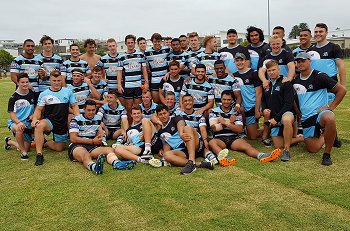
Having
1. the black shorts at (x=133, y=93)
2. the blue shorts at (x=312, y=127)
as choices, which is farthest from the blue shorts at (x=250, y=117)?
the black shorts at (x=133, y=93)

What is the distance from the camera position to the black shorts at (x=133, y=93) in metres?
8.06

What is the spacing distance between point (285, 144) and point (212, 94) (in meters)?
1.75

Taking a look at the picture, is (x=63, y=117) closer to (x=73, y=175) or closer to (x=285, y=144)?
(x=73, y=175)

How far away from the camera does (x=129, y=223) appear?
3.63 m

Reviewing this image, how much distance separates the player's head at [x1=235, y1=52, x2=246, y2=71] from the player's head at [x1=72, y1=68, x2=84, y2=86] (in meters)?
Answer: 3.22

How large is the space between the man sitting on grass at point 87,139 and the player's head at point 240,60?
2.84 meters

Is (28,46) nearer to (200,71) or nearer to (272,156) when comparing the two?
(200,71)

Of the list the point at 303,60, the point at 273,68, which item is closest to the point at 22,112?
the point at 273,68

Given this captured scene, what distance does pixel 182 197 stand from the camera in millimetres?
4242

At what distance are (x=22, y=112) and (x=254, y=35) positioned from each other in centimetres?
485

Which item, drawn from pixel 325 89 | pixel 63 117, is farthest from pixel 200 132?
pixel 63 117

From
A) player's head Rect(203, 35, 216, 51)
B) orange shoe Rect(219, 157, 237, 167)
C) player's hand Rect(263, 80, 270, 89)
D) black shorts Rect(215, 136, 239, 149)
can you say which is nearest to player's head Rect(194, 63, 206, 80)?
player's head Rect(203, 35, 216, 51)

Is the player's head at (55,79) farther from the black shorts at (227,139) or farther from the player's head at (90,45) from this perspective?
the black shorts at (227,139)

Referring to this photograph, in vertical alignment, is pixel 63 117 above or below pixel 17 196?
above
